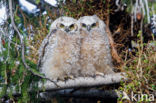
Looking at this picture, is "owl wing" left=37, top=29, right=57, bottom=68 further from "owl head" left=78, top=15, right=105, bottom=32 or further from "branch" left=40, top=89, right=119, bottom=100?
"branch" left=40, top=89, right=119, bottom=100

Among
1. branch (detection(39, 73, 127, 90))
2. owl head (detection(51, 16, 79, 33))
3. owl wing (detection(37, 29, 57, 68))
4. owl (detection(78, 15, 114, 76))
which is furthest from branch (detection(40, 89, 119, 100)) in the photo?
owl head (detection(51, 16, 79, 33))

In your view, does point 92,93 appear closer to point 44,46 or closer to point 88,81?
point 88,81

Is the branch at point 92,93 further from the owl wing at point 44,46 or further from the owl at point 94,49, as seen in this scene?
the owl wing at point 44,46

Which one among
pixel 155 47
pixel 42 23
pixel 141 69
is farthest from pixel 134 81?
pixel 42 23

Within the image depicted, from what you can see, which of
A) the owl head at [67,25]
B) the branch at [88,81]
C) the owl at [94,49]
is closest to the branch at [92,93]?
the branch at [88,81]

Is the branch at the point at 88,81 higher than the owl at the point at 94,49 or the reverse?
the reverse

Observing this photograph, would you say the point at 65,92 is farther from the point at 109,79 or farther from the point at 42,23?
the point at 42,23
